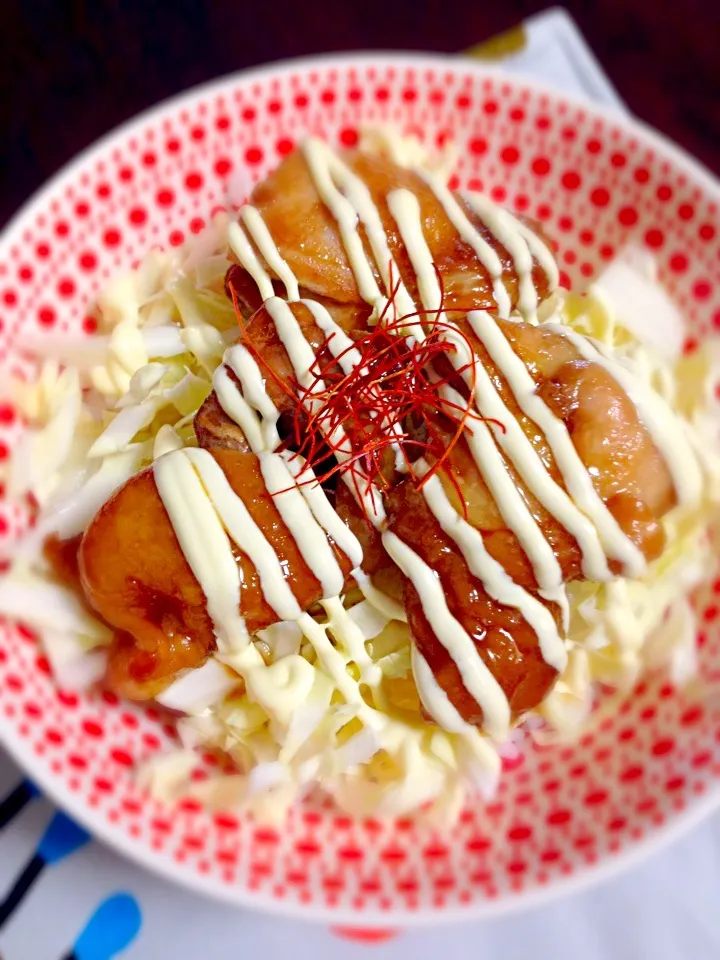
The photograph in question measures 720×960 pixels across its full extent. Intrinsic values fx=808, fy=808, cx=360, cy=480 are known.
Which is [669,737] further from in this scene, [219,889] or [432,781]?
[219,889]

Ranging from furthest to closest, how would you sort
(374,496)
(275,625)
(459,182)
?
(459,182) < (275,625) < (374,496)

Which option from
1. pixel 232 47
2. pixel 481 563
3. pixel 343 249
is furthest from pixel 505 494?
pixel 232 47

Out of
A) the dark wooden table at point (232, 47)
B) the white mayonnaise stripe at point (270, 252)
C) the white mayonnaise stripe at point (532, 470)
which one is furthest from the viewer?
the dark wooden table at point (232, 47)

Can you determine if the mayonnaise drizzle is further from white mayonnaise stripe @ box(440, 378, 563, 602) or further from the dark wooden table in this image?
the dark wooden table

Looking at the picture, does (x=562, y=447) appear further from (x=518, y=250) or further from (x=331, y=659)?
(x=331, y=659)

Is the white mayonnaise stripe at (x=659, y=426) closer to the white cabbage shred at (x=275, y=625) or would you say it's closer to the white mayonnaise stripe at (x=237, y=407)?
the white cabbage shred at (x=275, y=625)

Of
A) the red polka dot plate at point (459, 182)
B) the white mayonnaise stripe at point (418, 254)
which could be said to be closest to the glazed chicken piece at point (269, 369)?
the white mayonnaise stripe at point (418, 254)

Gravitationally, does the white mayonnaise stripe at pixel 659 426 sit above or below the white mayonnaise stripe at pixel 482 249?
below
